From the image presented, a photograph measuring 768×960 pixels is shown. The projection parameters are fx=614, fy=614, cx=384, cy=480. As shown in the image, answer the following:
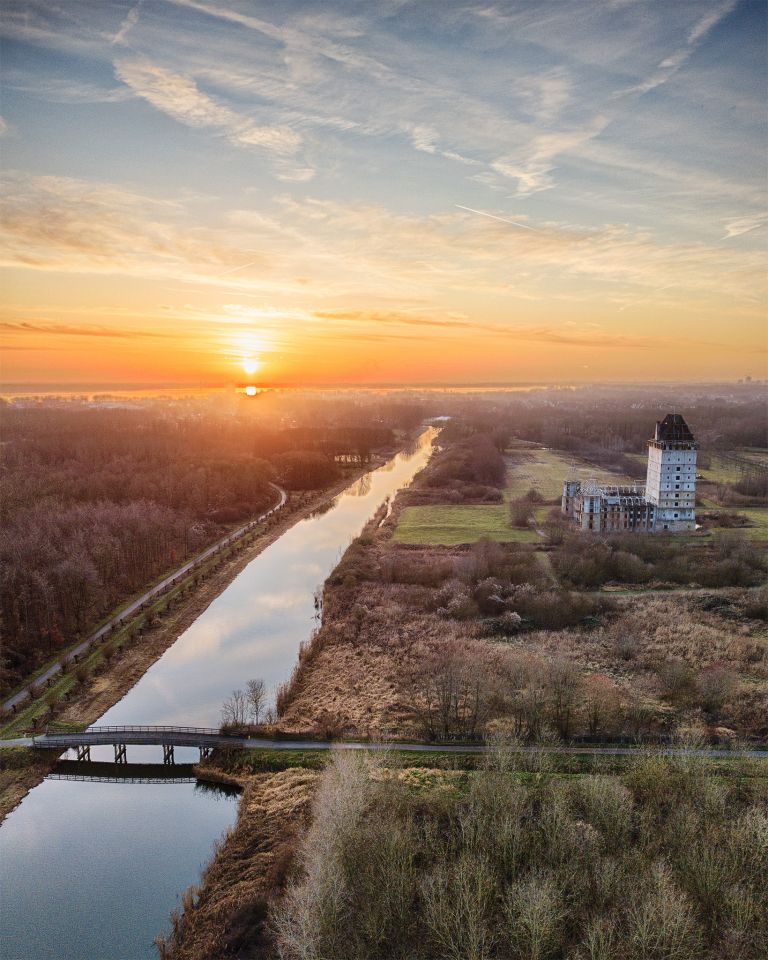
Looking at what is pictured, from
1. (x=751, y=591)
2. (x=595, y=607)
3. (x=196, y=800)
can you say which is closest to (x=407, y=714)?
(x=196, y=800)

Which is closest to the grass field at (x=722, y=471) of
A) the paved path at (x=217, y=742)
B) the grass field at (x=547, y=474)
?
the grass field at (x=547, y=474)

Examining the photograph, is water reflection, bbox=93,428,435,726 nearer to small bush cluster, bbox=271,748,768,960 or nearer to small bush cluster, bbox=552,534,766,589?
small bush cluster, bbox=271,748,768,960

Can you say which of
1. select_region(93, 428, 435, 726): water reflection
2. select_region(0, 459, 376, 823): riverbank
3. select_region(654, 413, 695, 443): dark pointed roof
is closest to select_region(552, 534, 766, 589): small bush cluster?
select_region(654, 413, 695, 443): dark pointed roof

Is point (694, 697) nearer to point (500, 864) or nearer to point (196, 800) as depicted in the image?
point (500, 864)

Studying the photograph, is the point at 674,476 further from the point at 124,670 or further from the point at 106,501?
the point at 106,501

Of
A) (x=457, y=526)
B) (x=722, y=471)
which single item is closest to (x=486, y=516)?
(x=457, y=526)
